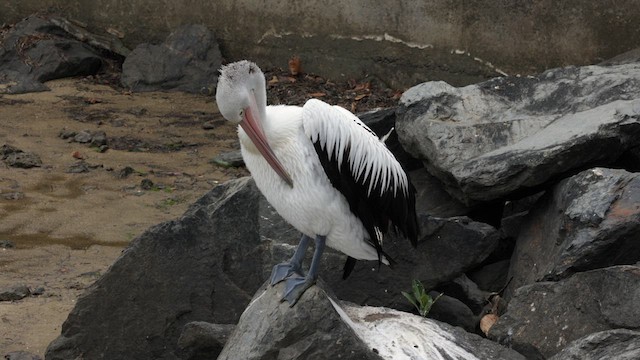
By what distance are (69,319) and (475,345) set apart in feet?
5.54

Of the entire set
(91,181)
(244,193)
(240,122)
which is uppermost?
(240,122)

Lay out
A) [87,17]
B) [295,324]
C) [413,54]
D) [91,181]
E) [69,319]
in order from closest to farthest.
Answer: [295,324] < [69,319] < [91,181] < [413,54] < [87,17]

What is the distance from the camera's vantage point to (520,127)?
5.02 metres

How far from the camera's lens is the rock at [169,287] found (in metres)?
4.55

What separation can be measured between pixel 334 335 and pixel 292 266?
1.60 ft

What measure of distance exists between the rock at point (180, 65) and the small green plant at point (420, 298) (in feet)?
14.2

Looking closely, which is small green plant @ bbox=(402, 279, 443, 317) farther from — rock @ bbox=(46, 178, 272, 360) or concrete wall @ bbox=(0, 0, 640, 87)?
concrete wall @ bbox=(0, 0, 640, 87)

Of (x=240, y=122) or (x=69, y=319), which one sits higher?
(x=240, y=122)

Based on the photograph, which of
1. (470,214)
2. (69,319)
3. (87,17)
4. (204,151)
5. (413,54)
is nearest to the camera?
(69,319)

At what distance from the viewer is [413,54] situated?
799cm

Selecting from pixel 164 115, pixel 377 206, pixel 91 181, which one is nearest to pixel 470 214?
pixel 377 206

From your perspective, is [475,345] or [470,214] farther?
[470,214]

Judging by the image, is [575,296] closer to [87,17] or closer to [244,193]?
[244,193]

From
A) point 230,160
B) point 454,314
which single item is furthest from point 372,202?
point 230,160
